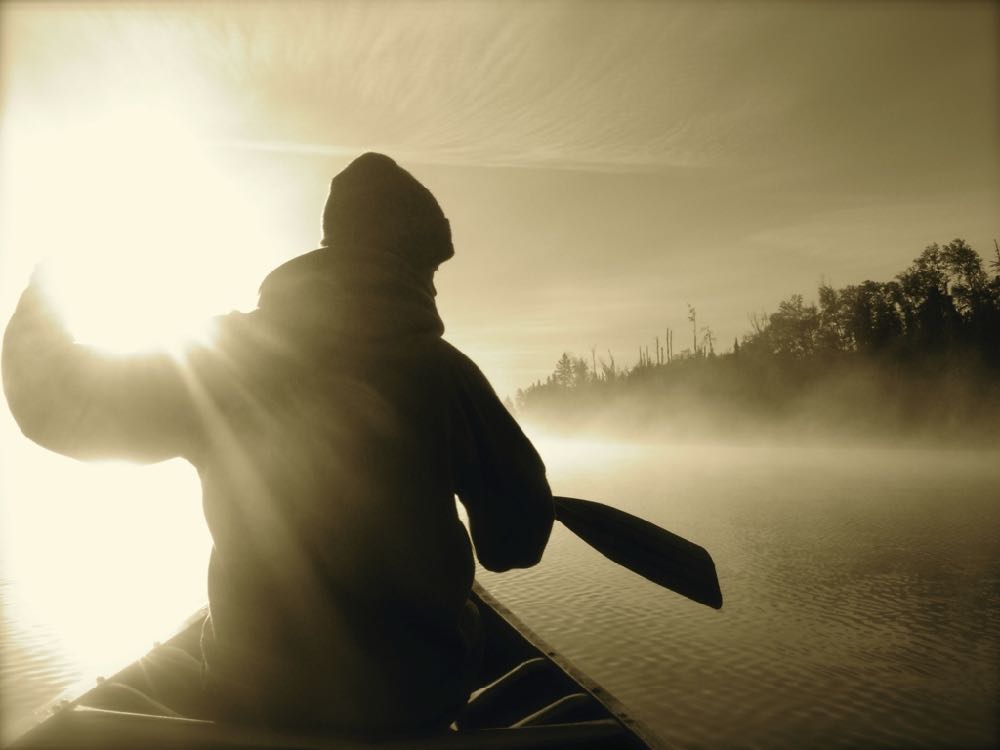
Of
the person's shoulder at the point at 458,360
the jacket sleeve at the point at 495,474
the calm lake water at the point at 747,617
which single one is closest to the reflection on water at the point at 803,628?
the calm lake water at the point at 747,617

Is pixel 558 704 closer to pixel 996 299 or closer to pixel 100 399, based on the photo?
pixel 100 399

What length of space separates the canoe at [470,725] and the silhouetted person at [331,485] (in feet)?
0.20

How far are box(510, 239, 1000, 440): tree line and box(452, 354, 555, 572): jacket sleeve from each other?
5491cm

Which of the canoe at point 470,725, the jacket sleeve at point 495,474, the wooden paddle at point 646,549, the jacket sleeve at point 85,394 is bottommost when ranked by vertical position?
the canoe at point 470,725

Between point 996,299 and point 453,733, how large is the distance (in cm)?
5989

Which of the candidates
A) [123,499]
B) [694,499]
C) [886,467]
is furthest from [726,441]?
[123,499]

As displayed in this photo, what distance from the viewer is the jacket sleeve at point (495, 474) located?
5.35 feet

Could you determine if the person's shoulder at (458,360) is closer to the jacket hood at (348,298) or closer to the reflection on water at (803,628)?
the jacket hood at (348,298)

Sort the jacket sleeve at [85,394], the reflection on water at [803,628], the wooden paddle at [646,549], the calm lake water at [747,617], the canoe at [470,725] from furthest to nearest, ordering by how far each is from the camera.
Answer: the calm lake water at [747,617]
the reflection on water at [803,628]
the wooden paddle at [646,549]
the canoe at [470,725]
the jacket sleeve at [85,394]

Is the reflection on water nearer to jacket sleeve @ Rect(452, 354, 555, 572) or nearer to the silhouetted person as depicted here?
jacket sleeve @ Rect(452, 354, 555, 572)

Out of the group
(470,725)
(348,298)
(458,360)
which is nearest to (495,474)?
(458,360)

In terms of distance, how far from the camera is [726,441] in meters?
70.4

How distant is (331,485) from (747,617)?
9262mm

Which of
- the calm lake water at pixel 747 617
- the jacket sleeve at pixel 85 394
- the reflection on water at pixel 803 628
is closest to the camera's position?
the jacket sleeve at pixel 85 394
